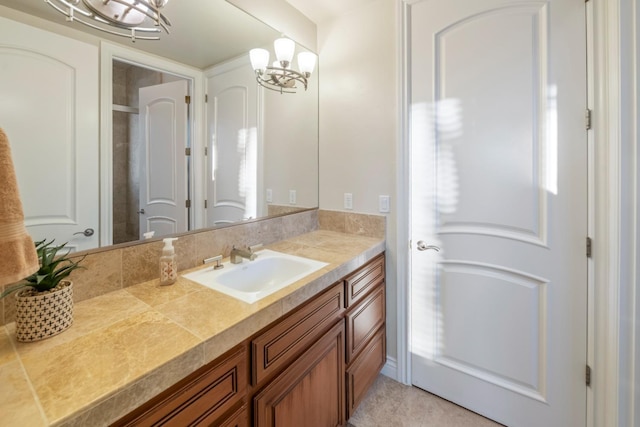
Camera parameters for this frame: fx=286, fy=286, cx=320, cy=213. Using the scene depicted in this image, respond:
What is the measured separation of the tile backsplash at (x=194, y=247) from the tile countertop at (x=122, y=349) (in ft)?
0.16

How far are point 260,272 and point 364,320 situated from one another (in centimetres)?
65

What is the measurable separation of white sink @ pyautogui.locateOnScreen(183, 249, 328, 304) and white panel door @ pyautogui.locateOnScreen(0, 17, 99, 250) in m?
0.45

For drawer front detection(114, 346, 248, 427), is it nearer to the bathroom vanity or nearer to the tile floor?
the bathroom vanity

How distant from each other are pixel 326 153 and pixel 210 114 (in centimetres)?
90

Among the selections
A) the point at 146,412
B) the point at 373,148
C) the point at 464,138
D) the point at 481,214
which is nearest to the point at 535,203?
the point at 481,214

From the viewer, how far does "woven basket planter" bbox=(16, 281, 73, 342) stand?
2.49ft

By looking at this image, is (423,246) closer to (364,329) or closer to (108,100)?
(364,329)

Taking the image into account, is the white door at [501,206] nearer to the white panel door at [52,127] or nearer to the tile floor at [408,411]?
the tile floor at [408,411]

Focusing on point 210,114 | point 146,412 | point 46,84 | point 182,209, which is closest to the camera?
point 146,412

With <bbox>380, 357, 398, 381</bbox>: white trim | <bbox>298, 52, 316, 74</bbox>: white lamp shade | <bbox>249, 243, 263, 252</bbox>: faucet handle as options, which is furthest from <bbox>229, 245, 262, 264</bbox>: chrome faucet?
<bbox>298, 52, 316, 74</bbox>: white lamp shade

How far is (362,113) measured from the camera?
77.2 inches

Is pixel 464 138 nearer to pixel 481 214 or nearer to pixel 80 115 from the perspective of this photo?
pixel 481 214

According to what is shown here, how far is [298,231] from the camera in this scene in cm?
205

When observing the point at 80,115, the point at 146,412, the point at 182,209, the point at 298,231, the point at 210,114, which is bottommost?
the point at 146,412
